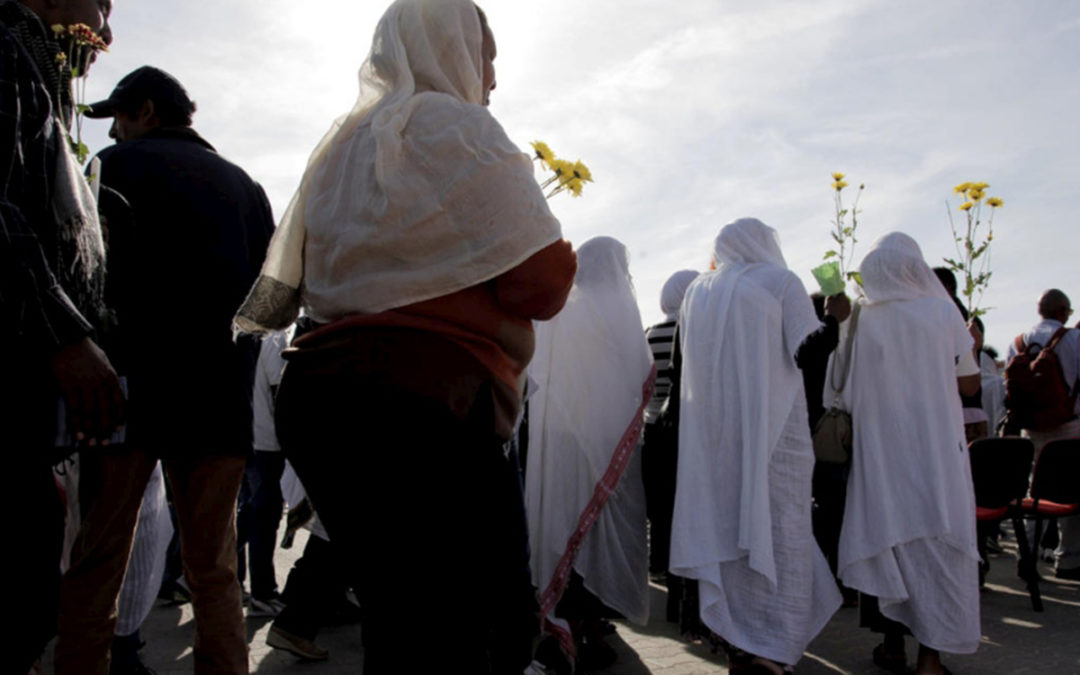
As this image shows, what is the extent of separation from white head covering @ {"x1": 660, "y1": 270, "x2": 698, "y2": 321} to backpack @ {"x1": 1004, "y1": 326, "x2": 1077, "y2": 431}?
114 inches

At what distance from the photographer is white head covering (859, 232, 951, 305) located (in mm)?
4461

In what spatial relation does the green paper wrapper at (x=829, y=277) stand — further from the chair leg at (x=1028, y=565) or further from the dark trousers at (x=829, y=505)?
the chair leg at (x=1028, y=565)

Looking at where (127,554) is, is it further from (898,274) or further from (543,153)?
(898,274)

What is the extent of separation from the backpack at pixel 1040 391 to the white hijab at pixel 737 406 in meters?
4.00

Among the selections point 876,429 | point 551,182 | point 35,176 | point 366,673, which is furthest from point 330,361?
point 876,429

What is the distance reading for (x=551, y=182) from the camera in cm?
368

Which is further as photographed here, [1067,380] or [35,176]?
[1067,380]

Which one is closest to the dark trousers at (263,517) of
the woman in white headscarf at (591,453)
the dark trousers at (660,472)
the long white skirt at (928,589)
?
the woman in white headscarf at (591,453)

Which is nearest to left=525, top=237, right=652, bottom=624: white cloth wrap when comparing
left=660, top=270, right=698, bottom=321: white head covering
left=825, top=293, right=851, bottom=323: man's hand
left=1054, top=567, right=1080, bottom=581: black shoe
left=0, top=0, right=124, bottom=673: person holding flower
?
left=825, top=293, right=851, bottom=323: man's hand

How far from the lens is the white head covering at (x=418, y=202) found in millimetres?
1780

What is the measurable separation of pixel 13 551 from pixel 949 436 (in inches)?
157

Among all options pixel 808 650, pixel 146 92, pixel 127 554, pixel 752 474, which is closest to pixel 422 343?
pixel 127 554

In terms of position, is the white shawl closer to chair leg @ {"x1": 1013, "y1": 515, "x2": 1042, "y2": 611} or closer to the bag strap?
the bag strap

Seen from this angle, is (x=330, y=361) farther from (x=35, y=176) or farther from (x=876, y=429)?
(x=876, y=429)
